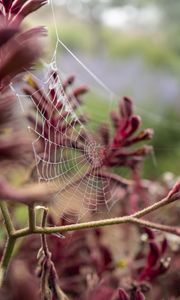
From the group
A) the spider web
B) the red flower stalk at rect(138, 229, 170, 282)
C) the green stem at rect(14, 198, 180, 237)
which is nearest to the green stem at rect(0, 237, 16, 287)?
the green stem at rect(14, 198, 180, 237)

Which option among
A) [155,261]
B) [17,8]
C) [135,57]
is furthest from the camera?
[135,57]

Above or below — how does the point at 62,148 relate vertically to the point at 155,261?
above

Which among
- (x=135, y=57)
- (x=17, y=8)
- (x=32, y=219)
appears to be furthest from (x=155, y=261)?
(x=135, y=57)

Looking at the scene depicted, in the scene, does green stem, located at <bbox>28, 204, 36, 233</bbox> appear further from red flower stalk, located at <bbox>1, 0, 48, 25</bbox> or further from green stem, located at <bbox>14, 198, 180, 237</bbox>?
red flower stalk, located at <bbox>1, 0, 48, 25</bbox>

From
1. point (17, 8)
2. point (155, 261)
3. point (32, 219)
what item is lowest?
point (155, 261)

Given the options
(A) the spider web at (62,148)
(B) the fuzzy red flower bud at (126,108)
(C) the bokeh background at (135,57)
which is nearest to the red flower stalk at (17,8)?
(C) the bokeh background at (135,57)

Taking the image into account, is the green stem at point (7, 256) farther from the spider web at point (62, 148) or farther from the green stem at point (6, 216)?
the spider web at point (62, 148)

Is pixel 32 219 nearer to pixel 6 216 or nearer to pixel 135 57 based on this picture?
pixel 6 216

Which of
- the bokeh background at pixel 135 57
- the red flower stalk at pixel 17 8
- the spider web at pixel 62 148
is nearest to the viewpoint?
the red flower stalk at pixel 17 8

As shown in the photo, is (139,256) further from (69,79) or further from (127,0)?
(127,0)
